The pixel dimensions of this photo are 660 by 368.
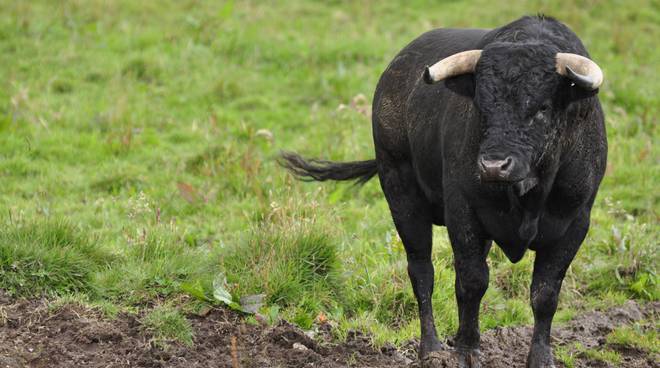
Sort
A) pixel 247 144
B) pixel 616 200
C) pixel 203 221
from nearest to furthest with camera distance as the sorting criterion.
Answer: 1. pixel 203 221
2. pixel 616 200
3. pixel 247 144

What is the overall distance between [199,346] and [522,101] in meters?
2.52

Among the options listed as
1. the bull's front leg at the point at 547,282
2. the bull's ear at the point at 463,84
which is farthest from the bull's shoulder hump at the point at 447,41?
the bull's front leg at the point at 547,282

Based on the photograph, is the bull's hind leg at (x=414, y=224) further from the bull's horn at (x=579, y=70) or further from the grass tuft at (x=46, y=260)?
the grass tuft at (x=46, y=260)

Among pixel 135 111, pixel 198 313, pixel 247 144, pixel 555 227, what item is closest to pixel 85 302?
pixel 198 313

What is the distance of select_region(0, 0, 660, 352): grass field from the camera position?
7.07m

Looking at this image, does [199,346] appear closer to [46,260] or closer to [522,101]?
[46,260]

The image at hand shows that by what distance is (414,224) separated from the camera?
6777 millimetres

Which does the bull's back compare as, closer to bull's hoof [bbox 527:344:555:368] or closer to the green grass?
bull's hoof [bbox 527:344:555:368]

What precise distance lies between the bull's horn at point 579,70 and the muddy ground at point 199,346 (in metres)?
2.09

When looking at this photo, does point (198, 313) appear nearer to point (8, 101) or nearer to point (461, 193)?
point (461, 193)

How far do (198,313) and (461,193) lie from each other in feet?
6.53

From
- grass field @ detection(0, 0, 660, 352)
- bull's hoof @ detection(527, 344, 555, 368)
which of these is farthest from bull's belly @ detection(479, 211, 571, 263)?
grass field @ detection(0, 0, 660, 352)

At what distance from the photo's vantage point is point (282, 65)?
42.8 ft

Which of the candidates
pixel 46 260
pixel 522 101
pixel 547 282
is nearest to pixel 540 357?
pixel 547 282
